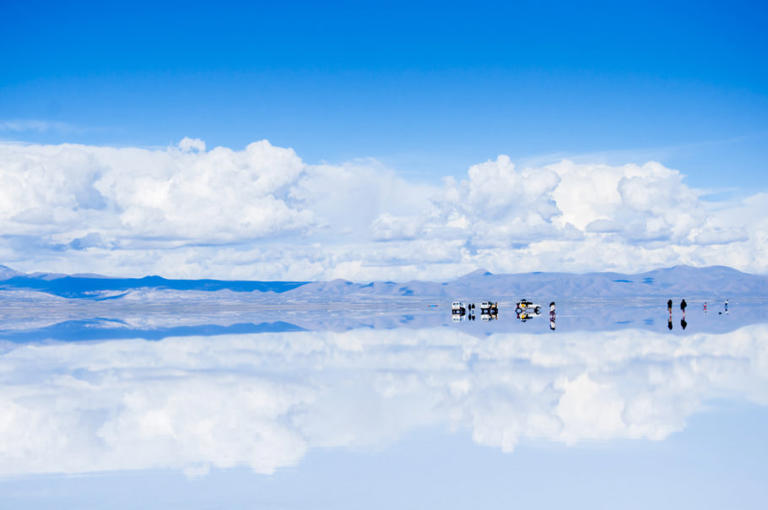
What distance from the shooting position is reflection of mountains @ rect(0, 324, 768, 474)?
56.2ft

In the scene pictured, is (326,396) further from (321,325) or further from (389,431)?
(321,325)

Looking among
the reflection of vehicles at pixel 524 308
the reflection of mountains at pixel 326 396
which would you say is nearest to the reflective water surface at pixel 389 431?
the reflection of mountains at pixel 326 396

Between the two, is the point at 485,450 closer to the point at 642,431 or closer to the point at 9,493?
the point at 642,431

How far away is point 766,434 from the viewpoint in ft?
56.7

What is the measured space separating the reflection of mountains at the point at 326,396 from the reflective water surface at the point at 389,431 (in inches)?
3.6

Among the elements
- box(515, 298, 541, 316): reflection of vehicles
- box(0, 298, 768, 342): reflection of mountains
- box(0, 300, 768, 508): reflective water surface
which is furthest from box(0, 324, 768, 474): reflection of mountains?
box(515, 298, 541, 316): reflection of vehicles

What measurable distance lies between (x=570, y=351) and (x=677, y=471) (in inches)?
867

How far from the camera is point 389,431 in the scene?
18281 mm

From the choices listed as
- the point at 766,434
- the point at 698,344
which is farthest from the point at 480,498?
the point at 698,344

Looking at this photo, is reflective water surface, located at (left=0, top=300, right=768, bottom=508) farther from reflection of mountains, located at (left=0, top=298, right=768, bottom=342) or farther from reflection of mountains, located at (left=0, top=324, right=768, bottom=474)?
reflection of mountains, located at (left=0, top=298, right=768, bottom=342)

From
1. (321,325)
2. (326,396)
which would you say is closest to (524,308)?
(321,325)

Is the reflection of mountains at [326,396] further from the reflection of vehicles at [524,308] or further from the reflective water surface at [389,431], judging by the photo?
the reflection of vehicles at [524,308]

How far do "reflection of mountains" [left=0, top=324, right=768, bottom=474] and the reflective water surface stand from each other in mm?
92

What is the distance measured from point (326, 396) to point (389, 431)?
5.60 meters
